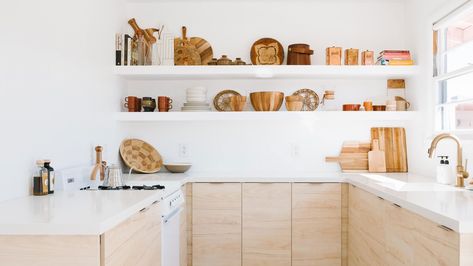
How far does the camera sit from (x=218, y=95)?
3.74 m

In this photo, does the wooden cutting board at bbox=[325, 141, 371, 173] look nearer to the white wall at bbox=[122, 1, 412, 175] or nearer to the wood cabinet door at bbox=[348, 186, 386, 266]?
the white wall at bbox=[122, 1, 412, 175]

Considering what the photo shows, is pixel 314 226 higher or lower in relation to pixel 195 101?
lower

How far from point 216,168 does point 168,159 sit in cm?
46

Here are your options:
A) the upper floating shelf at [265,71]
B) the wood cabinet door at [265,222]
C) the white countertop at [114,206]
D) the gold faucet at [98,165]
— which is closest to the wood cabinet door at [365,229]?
the white countertop at [114,206]

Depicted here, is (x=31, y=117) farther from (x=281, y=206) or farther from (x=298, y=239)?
(x=298, y=239)

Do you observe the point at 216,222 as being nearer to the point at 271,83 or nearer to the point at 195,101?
the point at 195,101

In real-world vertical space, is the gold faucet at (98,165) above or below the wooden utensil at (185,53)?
below

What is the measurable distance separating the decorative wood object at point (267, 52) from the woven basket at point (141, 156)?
1.25m

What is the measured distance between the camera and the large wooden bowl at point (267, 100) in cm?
350

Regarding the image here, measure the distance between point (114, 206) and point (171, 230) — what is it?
2.92 feet

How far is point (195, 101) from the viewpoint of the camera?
357 centimetres

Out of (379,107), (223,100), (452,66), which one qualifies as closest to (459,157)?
(452,66)

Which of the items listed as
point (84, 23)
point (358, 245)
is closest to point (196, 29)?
point (84, 23)

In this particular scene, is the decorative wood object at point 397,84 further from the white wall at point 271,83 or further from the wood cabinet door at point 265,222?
the wood cabinet door at point 265,222
